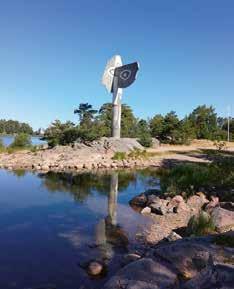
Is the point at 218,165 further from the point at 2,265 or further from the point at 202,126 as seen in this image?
the point at 202,126

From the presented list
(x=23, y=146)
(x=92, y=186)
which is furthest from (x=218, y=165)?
(x=23, y=146)

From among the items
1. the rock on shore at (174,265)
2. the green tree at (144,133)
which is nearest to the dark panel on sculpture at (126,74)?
the green tree at (144,133)

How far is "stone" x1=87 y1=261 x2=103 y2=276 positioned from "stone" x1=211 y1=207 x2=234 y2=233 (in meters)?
3.16

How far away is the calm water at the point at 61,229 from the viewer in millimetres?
6300

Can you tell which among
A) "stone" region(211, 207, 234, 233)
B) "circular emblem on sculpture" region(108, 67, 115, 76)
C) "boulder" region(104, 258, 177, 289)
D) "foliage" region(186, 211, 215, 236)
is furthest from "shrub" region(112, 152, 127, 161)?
"boulder" region(104, 258, 177, 289)

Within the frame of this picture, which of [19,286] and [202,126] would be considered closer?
[19,286]

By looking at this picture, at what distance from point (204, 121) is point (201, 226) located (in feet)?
131

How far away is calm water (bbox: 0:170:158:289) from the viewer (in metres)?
6.30

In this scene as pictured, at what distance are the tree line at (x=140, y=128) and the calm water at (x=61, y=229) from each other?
1383 cm

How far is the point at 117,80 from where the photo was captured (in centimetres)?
3000

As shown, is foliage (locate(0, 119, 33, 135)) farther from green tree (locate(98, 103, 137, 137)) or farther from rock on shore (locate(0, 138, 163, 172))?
rock on shore (locate(0, 138, 163, 172))

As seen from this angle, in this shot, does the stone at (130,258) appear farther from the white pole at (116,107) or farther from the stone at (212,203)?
the white pole at (116,107)

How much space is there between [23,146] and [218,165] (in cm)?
2061

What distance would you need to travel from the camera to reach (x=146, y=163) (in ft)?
84.3
